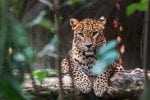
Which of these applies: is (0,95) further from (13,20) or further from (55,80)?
(55,80)

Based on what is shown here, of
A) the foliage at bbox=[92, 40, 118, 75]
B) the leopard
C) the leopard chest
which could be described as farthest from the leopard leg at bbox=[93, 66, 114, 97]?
the foliage at bbox=[92, 40, 118, 75]

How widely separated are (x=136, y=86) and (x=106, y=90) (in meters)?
0.32

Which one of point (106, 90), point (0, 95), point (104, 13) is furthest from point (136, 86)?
point (0, 95)

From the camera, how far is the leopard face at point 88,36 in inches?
225

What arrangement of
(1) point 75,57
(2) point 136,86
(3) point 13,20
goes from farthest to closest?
(1) point 75,57, (2) point 136,86, (3) point 13,20

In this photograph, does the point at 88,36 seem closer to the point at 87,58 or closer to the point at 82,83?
the point at 87,58

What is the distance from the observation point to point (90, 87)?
5.69m

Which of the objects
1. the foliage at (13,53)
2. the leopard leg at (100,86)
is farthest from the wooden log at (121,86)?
the foliage at (13,53)

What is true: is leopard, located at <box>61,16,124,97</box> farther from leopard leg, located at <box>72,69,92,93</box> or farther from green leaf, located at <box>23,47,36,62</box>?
green leaf, located at <box>23,47,36,62</box>

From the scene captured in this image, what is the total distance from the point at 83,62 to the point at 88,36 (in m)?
0.31

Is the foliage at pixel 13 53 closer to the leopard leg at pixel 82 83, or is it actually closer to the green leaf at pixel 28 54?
the green leaf at pixel 28 54

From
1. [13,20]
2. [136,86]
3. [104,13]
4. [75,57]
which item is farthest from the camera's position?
[104,13]

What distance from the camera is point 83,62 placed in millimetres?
5961

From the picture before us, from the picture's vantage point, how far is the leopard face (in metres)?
5.72
